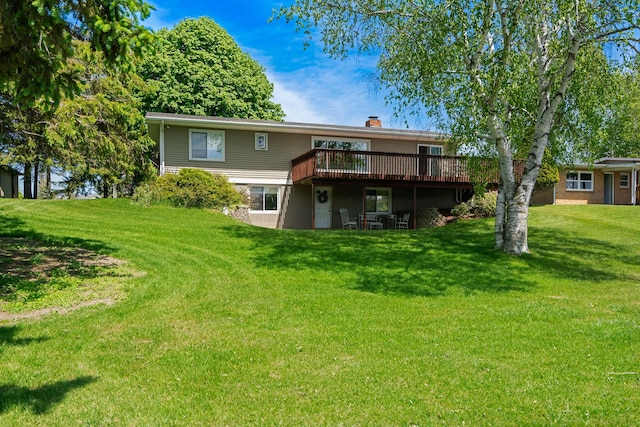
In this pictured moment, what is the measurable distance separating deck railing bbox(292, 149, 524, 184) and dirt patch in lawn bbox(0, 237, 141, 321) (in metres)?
11.3

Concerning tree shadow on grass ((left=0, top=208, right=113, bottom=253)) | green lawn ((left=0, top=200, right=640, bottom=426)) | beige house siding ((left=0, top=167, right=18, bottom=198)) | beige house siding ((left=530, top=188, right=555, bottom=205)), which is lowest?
green lawn ((left=0, top=200, right=640, bottom=426))

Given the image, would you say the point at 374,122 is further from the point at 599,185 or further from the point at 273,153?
the point at 599,185

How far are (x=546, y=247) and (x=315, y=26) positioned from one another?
30.1 ft

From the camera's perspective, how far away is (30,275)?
771 centimetres

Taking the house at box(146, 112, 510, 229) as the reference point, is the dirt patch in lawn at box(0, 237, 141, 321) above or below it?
below

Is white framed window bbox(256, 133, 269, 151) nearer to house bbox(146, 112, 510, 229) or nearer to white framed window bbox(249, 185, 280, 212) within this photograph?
house bbox(146, 112, 510, 229)

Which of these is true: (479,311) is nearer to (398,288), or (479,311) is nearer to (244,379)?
(398,288)

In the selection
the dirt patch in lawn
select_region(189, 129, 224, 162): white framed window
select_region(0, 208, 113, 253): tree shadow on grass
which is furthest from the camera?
select_region(189, 129, 224, 162): white framed window

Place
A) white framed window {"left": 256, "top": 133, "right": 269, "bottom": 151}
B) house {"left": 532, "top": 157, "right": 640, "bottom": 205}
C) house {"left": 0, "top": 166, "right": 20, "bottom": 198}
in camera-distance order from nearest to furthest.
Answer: white framed window {"left": 256, "top": 133, "right": 269, "bottom": 151}, house {"left": 0, "top": 166, "right": 20, "bottom": 198}, house {"left": 532, "top": 157, "right": 640, "bottom": 205}

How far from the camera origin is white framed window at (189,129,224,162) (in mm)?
21047

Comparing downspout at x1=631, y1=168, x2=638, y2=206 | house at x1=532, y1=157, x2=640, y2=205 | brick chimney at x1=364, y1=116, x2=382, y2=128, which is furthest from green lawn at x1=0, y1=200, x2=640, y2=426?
downspout at x1=631, y1=168, x2=638, y2=206

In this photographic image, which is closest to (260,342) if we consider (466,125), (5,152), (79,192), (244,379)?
(244,379)

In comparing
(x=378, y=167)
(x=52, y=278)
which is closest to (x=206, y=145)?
(x=378, y=167)

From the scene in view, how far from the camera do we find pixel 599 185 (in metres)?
29.6
